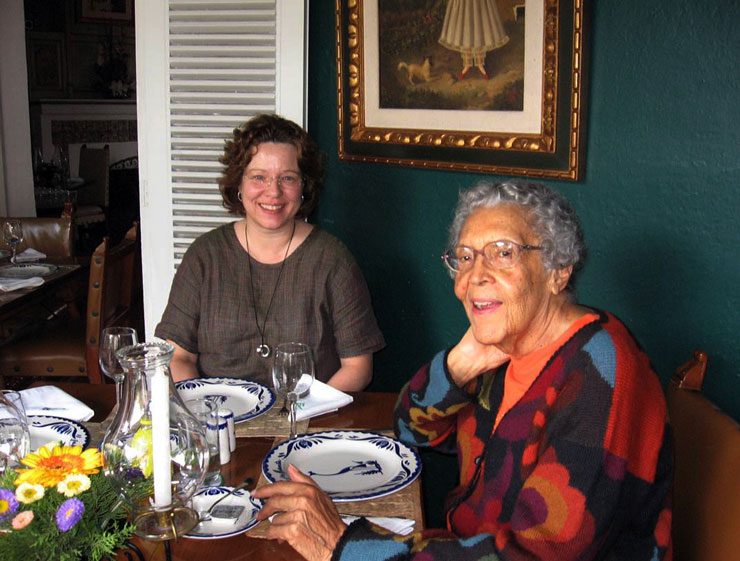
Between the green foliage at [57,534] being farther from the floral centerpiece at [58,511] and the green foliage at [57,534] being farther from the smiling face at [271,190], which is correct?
the smiling face at [271,190]

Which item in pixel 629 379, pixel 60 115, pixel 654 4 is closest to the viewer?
pixel 629 379

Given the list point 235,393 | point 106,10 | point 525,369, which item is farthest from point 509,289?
point 106,10

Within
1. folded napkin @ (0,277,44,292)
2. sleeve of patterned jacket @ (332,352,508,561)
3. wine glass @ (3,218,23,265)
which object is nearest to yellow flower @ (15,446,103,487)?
sleeve of patterned jacket @ (332,352,508,561)

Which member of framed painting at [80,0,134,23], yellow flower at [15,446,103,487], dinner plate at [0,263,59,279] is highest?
framed painting at [80,0,134,23]

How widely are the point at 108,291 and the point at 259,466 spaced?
6.15ft

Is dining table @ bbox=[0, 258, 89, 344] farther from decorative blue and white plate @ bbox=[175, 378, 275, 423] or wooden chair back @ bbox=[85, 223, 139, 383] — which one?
decorative blue and white plate @ bbox=[175, 378, 275, 423]

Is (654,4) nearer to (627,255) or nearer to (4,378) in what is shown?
(627,255)

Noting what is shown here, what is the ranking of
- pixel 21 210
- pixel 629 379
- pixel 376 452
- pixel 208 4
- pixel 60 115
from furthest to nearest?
pixel 60 115 → pixel 21 210 → pixel 208 4 → pixel 376 452 → pixel 629 379

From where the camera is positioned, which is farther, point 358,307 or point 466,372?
point 358,307

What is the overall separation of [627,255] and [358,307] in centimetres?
77

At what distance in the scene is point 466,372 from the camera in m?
1.68

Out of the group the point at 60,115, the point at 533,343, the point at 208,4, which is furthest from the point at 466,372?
the point at 60,115

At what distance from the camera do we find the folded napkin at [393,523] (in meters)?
1.37

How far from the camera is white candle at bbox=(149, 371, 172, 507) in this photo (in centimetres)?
109
